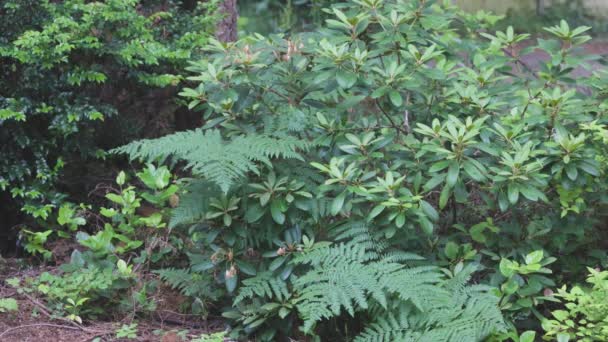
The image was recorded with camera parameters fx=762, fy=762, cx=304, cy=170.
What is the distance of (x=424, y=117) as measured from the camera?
438cm

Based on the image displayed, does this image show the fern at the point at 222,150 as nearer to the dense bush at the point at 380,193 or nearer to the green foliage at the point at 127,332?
the dense bush at the point at 380,193

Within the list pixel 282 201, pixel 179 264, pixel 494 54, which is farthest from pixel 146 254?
pixel 494 54

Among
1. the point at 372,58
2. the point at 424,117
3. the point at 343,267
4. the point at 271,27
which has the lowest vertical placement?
the point at 271,27

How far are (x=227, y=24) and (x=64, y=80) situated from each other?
5.82ft

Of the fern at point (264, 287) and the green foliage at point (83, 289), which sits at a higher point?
the fern at point (264, 287)

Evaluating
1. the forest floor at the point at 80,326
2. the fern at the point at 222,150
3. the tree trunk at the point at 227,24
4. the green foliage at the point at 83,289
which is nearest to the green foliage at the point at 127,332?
the forest floor at the point at 80,326

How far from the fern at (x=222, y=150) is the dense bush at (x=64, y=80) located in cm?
103

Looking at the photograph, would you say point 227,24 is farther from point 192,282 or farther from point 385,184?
point 385,184

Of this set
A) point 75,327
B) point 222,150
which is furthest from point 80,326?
A: point 222,150

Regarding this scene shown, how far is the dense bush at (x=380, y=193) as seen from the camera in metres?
3.68

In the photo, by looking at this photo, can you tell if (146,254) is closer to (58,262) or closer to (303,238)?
(58,262)

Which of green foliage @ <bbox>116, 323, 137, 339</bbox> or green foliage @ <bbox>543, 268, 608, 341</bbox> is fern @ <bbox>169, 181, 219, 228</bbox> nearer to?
green foliage @ <bbox>116, 323, 137, 339</bbox>

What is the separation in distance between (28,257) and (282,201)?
199 cm

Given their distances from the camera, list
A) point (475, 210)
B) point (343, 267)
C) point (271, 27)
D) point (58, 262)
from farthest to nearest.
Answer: point (271, 27)
point (58, 262)
point (475, 210)
point (343, 267)
